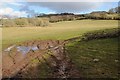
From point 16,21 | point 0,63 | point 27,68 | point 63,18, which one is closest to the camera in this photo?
point 27,68

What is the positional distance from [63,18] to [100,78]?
3063 inches

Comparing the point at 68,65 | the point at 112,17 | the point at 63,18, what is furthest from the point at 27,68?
the point at 63,18

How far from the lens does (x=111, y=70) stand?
14297mm

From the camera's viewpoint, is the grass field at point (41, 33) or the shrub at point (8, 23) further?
the shrub at point (8, 23)

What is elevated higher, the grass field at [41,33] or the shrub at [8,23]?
the shrub at [8,23]

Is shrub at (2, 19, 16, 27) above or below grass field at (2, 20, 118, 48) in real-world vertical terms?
above

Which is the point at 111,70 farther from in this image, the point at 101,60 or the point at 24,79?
the point at 24,79

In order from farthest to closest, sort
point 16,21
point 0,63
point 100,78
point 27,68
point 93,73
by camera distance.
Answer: point 16,21, point 0,63, point 27,68, point 93,73, point 100,78

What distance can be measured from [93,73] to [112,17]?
64583 mm

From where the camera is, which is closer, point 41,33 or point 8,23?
point 41,33

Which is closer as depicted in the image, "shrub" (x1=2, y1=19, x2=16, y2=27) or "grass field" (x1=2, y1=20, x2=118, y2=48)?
"grass field" (x1=2, y1=20, x2=118, y2=48)

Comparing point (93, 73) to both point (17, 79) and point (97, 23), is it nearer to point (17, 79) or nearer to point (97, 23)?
point (17, 79)

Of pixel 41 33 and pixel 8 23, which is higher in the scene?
pixel 8 23

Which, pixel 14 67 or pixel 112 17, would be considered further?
pixel 112 17
